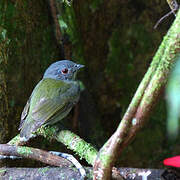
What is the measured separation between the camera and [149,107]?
1729 millimetres

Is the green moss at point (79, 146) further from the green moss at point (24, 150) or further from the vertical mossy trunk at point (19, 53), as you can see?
the vertical mossy trunk at point (19, 53)

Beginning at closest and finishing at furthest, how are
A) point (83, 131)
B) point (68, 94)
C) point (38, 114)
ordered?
point (38, 114) → point (68, 94) → point (83, 131)

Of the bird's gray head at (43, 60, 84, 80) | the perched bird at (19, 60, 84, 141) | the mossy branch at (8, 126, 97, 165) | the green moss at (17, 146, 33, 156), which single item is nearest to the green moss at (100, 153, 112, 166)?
the mossy branch at (8, 126, 97, 165)

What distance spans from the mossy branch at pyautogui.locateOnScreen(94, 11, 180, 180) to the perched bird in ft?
3.93

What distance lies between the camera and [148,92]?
5.61ft

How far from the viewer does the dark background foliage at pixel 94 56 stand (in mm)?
3271

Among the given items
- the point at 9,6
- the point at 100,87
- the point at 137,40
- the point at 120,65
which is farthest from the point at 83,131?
the point at 9,6

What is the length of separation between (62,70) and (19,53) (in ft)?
1.66

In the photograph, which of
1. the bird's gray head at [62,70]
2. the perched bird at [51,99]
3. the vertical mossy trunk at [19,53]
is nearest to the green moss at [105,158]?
the perched bird at [51,99]

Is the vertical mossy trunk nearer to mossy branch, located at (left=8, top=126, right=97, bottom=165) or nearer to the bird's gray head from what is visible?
the bird's gray head

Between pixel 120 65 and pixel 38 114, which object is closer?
pixel 38 114

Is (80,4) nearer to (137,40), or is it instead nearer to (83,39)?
(83,39)

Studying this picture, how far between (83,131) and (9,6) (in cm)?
194

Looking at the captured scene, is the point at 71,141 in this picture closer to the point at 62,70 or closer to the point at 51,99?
the point at 51,99
